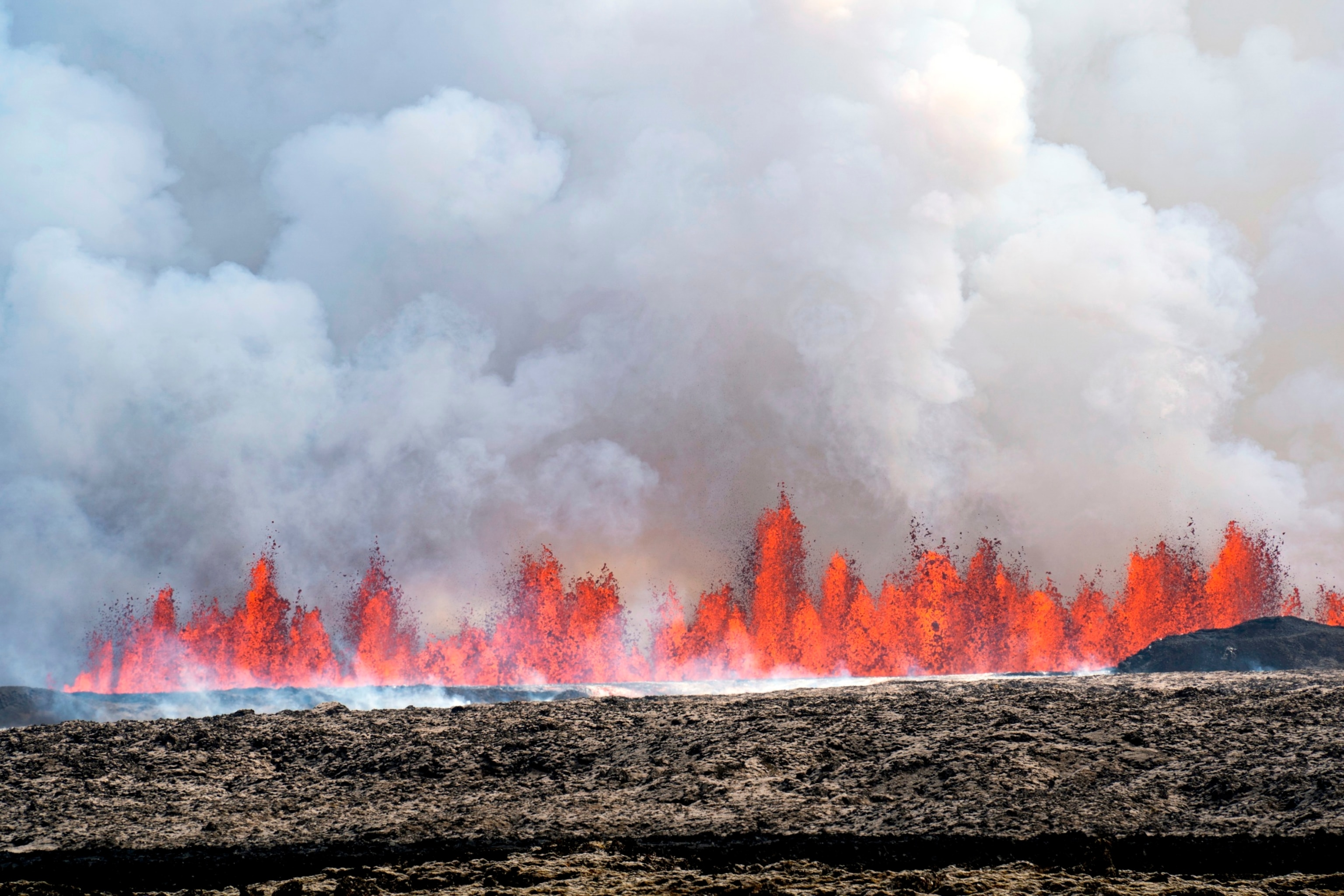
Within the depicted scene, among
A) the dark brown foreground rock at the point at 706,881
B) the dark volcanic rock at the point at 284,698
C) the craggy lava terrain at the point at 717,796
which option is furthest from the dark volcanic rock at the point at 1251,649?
the dark brown foreground rock at the point at 706,881

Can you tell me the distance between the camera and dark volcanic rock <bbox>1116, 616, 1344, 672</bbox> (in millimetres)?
35531

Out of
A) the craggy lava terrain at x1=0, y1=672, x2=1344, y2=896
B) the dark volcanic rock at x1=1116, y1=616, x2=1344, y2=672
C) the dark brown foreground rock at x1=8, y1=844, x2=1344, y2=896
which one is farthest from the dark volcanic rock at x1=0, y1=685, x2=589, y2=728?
the dark volcanic rock at x1=1116, y1=616, x2=1344, y2=672

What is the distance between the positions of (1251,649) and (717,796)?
105ft

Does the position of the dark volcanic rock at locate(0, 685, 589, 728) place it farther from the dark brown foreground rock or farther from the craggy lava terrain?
the dark brown foreground rock

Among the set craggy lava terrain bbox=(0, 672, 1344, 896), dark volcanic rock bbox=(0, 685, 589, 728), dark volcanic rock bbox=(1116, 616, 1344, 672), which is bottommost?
craggy lava terrain bbox=(0, 672, 1344, 896)

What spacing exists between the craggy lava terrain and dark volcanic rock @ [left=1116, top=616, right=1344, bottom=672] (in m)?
20.8

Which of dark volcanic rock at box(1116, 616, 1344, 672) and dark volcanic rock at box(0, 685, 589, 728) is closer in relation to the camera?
dark volcanic rock at box(0, 685, 589, 728)

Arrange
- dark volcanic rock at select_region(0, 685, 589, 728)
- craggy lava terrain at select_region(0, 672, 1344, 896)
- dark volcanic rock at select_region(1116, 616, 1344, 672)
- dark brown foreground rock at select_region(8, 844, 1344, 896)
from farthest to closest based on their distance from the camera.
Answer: dark volcanic rock at select_region(1116, 616, 1344, 672), dark volcanic rock at select_region(0, 685, 589, 728), craggy lava terrain at select_region(0, 672, 1344, 896), dark brown foreground rock at select_region(8, 844, 1344, 896)

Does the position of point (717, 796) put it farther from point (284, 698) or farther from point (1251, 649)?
point (1251, 649)

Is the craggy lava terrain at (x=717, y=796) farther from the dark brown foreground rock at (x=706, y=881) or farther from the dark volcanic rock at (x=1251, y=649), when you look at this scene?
the dark volcanic rock at (x=1251, y=649)

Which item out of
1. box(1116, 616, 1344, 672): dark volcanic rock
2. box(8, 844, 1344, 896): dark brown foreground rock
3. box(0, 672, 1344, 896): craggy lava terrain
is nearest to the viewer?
box(8, 844, 1344, 896): dark brown foreground rock

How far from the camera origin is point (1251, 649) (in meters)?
36.8

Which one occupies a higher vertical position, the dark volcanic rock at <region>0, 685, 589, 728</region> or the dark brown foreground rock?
the dark volcanic rock at <region>0, 685, 589, 728</region>

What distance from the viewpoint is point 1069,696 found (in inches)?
627
